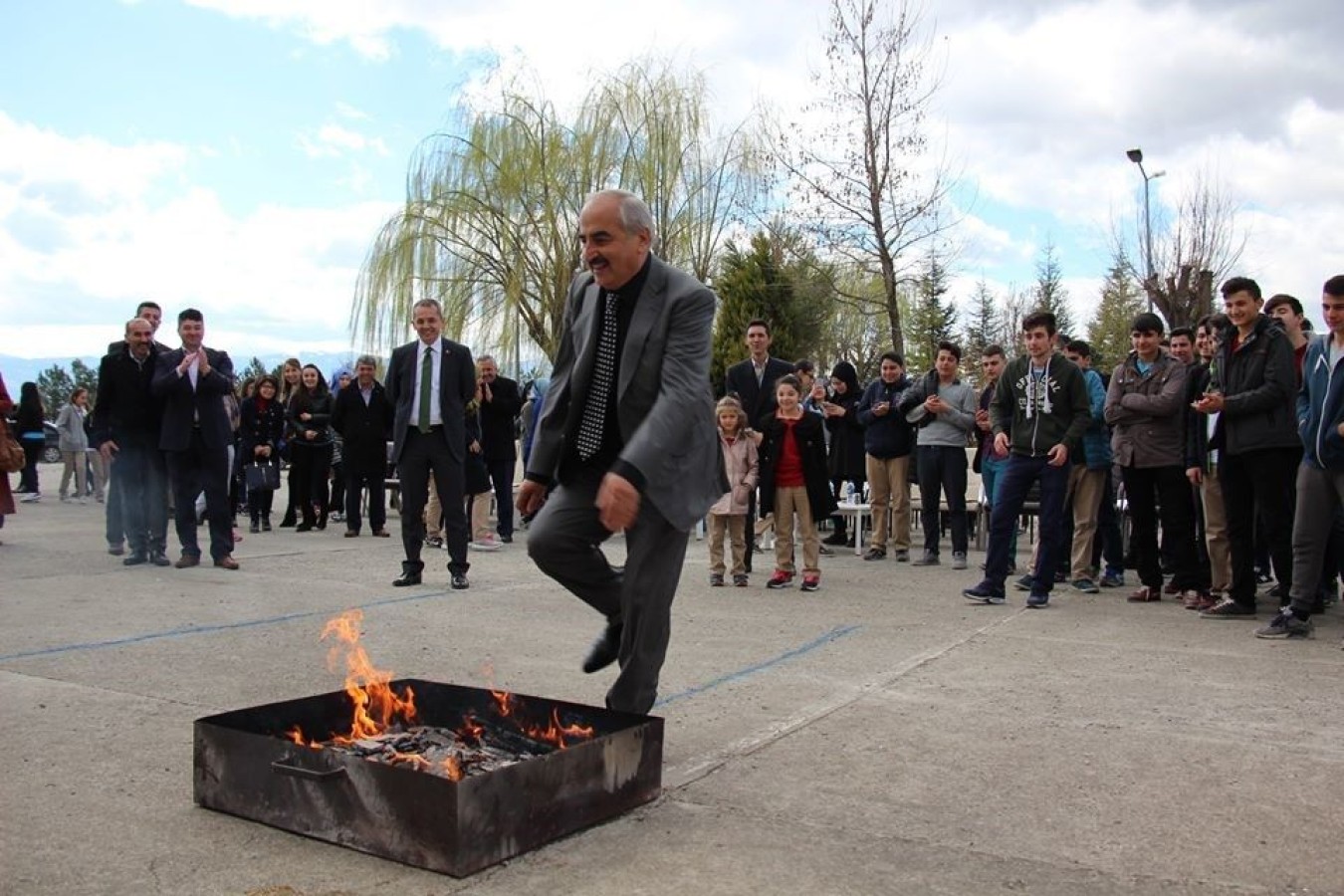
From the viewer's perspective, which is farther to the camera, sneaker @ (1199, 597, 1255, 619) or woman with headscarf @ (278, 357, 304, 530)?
woman with headscarf @ (278, 357, 304, 530)

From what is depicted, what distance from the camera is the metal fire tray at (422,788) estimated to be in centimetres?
327

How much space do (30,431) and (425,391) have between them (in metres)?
14.9

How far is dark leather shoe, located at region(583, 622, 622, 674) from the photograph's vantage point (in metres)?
4.70

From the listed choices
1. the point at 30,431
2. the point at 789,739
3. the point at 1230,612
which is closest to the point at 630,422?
the point at 789,739

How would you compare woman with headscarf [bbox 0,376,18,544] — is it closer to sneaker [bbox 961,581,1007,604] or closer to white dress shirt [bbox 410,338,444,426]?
white dress shirt [bbox 410,338,444,426]

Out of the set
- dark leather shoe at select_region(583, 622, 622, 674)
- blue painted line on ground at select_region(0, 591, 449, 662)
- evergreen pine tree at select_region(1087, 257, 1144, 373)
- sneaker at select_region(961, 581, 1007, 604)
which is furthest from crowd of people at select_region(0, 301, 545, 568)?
evergreen pine tree at select_region(1087, 257, 1144, 373)

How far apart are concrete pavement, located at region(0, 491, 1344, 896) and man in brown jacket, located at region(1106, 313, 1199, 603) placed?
1.36ft

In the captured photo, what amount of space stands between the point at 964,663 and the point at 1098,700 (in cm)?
103

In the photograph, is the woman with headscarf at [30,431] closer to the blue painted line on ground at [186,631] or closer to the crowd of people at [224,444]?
the crowd of people at [224,444]

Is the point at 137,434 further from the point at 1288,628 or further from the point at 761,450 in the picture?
the point at 1288,628

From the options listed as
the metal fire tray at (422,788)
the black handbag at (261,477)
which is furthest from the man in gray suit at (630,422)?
the black handbag at (261,477)

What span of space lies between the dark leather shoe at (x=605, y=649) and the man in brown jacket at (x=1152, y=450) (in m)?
6.15

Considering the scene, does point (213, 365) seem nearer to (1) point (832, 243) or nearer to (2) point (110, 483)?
(2) point (110, 483)

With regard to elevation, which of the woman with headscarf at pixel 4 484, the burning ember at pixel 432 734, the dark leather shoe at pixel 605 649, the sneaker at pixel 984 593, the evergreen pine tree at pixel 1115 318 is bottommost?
the burning ember at pixel 432 734
